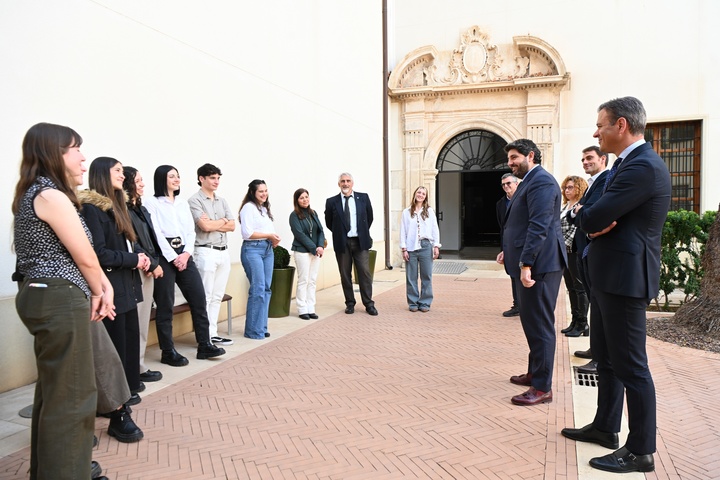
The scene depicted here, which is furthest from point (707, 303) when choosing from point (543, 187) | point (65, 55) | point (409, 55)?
point (409, 55)

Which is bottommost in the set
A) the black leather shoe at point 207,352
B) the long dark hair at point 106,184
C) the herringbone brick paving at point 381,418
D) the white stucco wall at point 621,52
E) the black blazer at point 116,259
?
the herringbone brick paving at point 381,418

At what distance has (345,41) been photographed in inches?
448

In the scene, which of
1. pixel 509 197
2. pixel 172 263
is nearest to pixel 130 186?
pixel 172 263

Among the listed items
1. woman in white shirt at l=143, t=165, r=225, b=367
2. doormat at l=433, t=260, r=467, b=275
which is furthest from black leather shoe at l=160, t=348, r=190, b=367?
doormat at l=433, t=260, r=467, b=275

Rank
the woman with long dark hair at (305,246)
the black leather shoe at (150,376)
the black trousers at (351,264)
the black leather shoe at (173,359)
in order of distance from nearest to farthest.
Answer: the black leather shoe at (150,376) → the black leather shoe at (173,359) → the woman with long dark hair at (305,246) → the black trousers at (351,264)

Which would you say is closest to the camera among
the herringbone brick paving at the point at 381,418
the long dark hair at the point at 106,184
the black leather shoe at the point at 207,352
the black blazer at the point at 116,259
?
the herringbone brick paving at the point at 381,418

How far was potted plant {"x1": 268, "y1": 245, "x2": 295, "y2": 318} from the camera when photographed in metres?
7.30

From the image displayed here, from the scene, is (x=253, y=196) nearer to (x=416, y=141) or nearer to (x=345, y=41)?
(x=345, y=41)

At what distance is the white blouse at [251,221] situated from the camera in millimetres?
6352

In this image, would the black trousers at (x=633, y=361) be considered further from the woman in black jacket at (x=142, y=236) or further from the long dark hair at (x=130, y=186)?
the long dark hair at (x=130, y=186)

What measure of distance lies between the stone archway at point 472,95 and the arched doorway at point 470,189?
456mm

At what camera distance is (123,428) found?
3.52 meters

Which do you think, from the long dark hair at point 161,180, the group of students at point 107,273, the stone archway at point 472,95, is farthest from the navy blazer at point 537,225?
the stone archway at point 472,95

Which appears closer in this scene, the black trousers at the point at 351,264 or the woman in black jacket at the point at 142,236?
the woman in black jacket at the point at 142,236
